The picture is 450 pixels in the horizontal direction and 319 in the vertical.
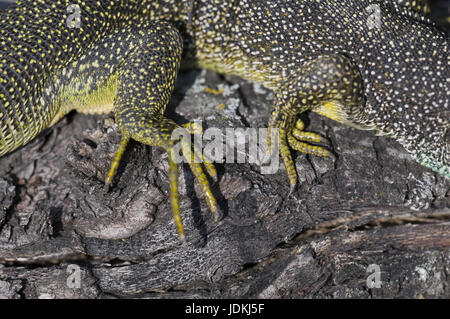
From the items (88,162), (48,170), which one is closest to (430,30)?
(88,162)

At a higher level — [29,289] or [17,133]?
[17,133]

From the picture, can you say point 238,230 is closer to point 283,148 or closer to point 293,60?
point 283,148

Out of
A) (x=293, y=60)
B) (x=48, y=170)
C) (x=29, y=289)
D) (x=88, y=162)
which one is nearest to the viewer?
(x=29, y=289)

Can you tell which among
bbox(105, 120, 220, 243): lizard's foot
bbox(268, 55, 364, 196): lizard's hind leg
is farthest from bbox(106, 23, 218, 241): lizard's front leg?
bbox(268, 55, 364, 196): lizard's hind leg

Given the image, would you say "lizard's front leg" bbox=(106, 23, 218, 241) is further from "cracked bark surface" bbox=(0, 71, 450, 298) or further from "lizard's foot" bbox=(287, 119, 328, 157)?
"lizard's foot" bbox=(287, 119, 328, 157)

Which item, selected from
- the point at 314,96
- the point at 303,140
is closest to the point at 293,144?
the point at 303,140

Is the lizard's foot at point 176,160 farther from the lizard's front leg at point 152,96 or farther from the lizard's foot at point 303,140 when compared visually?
the lizard's foot at point 303,140
